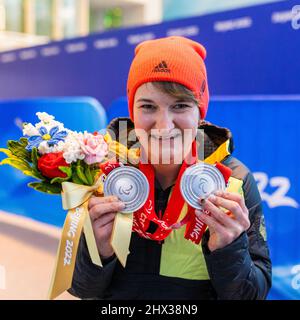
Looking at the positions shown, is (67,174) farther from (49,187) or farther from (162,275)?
(162,275)

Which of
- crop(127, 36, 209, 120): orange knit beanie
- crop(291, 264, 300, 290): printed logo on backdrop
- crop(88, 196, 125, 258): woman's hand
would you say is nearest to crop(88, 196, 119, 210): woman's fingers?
crop(88, 196, 125, 258): woman's hand

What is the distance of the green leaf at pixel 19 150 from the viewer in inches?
32.8

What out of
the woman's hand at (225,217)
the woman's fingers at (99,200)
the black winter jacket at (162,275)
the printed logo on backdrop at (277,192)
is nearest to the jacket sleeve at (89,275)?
the black winter jacket at (162,275)

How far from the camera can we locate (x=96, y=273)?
0.89 m

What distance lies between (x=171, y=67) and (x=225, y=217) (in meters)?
Result: 0.29

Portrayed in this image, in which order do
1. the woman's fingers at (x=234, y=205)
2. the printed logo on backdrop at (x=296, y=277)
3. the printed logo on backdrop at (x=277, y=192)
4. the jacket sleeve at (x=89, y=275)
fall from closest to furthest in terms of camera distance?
the woman's fingers at (x=234, y=205), the jacket sleeve at (x=89, y=275), the printed logo on backdrop at (x=296, y=277), the printed logo on backdrop at (x=277, y=192)

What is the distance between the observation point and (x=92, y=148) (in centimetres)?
80

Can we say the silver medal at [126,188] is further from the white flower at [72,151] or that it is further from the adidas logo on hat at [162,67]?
the adidas logo on hat at [162,67]

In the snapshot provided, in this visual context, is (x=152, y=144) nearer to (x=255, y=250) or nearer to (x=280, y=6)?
(x=255, y=250)

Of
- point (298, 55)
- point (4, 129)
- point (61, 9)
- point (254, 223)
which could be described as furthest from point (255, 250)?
point (61, 9)

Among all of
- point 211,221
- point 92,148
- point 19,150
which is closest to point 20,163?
point 19,150

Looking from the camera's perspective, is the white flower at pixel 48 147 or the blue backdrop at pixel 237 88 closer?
the white flower at pixel 48 147

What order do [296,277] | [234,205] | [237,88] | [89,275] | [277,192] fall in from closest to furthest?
[234,205] < [89,275] < [296,277] < [277,192] < [237,88]

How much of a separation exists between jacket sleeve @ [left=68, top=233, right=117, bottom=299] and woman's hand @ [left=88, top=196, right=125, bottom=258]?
0.04 metres
